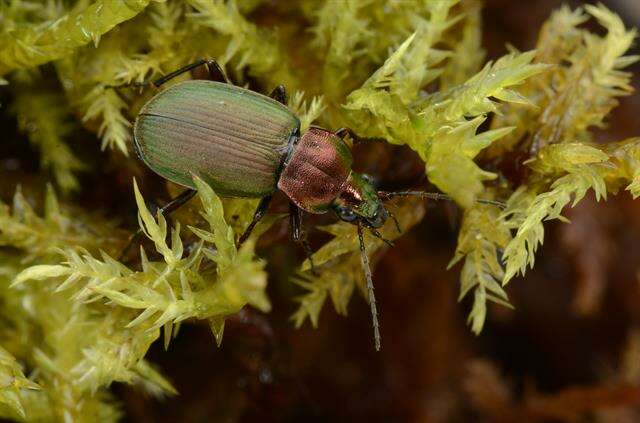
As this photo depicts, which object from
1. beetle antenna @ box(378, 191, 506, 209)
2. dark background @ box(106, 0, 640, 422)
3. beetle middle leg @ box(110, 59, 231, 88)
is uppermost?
beetle middle leg @ box(110, 59, 231, 88)

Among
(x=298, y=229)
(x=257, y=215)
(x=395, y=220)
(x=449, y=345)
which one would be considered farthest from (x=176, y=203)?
(x=449, y=345)

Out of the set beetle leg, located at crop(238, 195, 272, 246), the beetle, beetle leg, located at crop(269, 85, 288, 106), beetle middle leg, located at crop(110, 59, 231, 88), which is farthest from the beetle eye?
beetle middle leg, located at crop(110, 59, 231, 88)

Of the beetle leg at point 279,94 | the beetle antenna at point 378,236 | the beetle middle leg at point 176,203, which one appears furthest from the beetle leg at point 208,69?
the beetle antenna at point 378,236

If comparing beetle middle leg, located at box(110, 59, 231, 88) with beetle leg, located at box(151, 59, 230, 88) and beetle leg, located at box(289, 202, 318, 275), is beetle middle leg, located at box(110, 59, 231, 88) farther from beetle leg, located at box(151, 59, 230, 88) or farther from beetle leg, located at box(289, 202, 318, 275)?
beetle leg, located at box(289, 202, 318, 275)

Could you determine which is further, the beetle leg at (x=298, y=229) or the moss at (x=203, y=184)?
the beetle leg at (x=298, y=229)

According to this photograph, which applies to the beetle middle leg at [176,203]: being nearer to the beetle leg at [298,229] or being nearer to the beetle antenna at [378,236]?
the beetle leg at [298,229]

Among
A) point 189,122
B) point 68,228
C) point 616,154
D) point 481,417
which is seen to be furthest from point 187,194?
point 481,417
